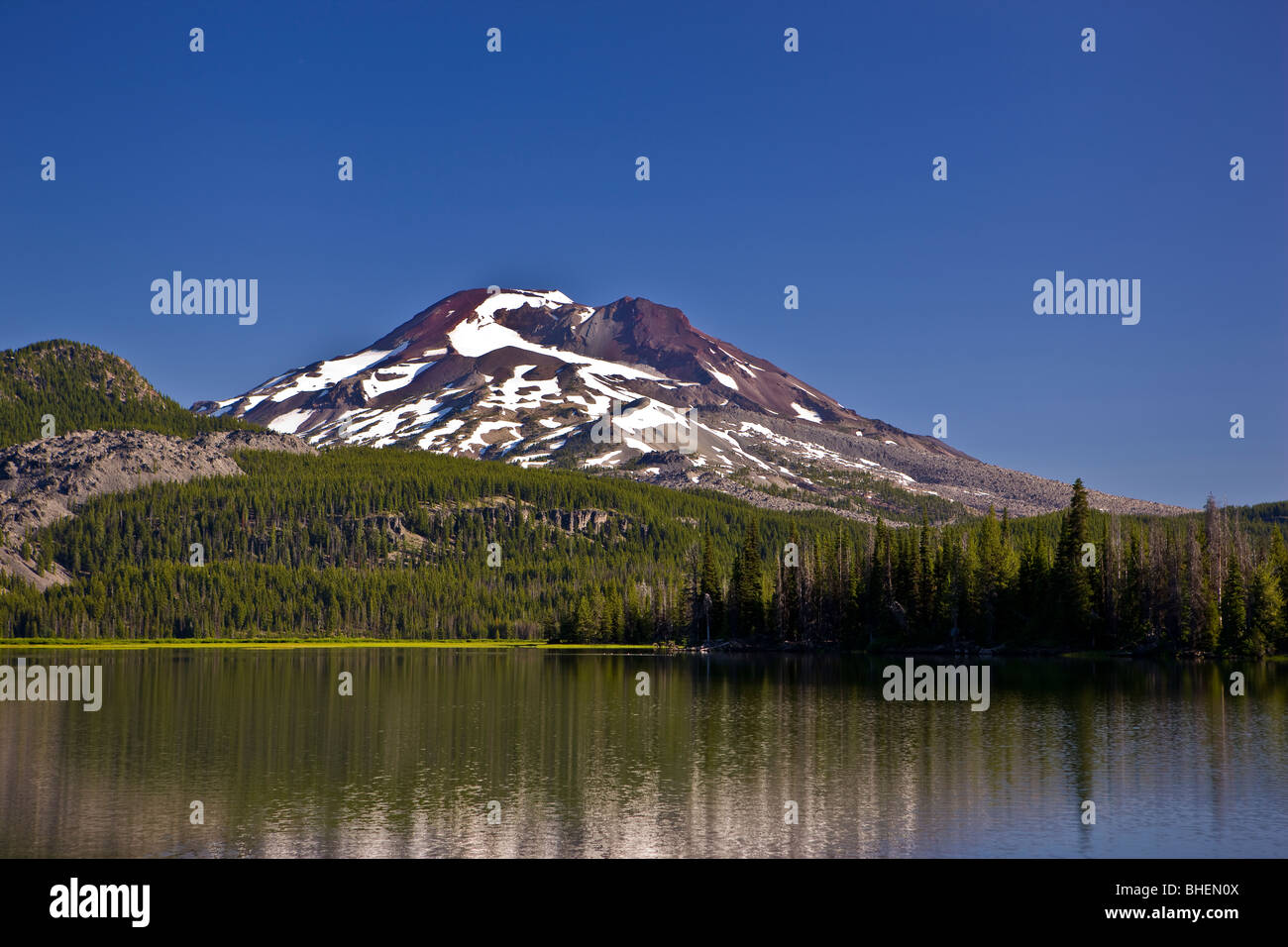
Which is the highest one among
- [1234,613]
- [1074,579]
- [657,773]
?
[1074,579]

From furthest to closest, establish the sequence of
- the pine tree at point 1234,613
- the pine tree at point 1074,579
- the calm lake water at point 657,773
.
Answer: the pine tree at point 1074,579
the pine tree at point 1234,613
the calm lake water at point 657,773

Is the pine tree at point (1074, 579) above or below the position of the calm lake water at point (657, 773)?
above

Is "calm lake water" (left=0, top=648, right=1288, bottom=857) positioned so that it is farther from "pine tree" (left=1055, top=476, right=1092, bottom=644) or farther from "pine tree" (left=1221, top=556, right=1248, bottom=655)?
"pine tree" (left=1055, top=476, right=1092, bottom=644)

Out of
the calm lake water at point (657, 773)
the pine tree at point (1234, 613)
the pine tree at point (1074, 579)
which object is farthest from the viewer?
the pine tree at point (1074, 579)

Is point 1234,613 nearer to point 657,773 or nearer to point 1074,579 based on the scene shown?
point 1074,579

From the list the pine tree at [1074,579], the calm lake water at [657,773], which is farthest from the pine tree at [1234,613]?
the calm lake water at [657,773]

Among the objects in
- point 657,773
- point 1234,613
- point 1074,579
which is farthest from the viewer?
point 1074,579

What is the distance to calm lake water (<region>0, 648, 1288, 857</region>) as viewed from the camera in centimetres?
3819

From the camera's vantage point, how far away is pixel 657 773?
5131cm

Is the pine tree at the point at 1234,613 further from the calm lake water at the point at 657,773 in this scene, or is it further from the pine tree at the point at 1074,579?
the calm lake water at the point at 657,773

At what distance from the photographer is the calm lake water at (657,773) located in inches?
1503

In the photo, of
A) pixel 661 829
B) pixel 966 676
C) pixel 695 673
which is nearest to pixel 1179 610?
pixel 966 676

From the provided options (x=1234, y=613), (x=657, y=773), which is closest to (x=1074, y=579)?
(x=1234, y=613)
